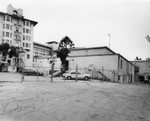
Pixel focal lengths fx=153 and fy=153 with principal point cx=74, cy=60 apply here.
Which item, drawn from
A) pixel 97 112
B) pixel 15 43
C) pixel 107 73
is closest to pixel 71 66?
pixel 107 73

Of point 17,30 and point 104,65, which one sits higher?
point 17,30

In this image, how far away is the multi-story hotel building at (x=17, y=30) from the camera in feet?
177

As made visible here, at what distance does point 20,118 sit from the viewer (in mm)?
5410

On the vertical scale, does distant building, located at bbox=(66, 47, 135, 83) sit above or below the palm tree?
below

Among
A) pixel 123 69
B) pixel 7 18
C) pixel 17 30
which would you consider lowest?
pixel 123 69

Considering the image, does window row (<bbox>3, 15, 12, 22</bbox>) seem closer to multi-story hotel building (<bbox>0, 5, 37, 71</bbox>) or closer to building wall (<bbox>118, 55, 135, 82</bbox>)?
multi-story hotel building (<bbox>0, 5, 37, 71</bbox>)

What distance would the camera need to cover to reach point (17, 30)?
5725cm

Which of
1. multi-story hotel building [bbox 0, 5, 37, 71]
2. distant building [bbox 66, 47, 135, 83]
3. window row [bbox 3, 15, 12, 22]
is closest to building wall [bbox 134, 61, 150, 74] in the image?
distant building [bbox 66, 47, 135, 83]

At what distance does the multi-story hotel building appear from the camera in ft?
177

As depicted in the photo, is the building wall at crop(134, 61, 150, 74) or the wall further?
the building wall at crop(134, 61, 150, 74)

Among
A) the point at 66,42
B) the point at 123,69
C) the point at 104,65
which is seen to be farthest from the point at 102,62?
the point at 66,42

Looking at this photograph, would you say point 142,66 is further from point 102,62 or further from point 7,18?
point 7,18

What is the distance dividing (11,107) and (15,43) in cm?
5460

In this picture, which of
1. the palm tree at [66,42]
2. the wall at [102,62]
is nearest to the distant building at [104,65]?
the wall at [102,62]
